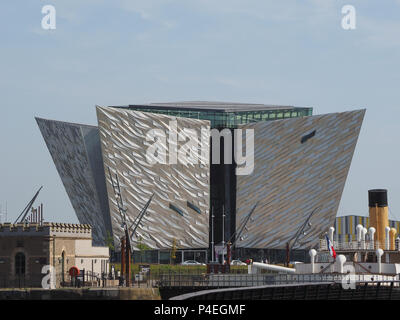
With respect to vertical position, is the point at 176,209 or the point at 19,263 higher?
the point at 176,209

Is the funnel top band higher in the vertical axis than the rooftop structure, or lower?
lower

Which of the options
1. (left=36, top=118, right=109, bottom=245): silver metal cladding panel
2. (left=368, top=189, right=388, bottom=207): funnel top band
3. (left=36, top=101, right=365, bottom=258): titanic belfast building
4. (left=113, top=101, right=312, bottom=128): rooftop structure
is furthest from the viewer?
(left=113, top=101, right=312, bottom=128): rooftop structure

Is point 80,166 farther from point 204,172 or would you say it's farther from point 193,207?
point 204,172

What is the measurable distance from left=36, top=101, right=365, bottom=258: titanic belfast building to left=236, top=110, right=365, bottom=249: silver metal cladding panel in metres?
0.14

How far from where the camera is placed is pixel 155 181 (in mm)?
127562

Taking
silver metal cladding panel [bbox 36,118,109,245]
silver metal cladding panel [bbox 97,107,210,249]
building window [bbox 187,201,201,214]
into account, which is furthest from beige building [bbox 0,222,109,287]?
building window [bbox 187,201,201,214]

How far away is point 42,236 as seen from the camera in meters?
69.8

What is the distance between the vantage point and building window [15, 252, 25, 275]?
69.6 meters

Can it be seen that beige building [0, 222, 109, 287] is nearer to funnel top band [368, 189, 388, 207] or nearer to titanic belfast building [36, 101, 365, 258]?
funnel top band [368, 189, 388, 207]

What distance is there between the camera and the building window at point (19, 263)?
69625 mm

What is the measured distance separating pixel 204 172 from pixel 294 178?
40.9ft

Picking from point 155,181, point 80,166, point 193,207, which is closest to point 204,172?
point 193,207

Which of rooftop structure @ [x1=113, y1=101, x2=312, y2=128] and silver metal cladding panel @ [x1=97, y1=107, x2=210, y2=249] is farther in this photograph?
rooftop structure @ [x1=113, y1=101, x2=312, y2=128]
